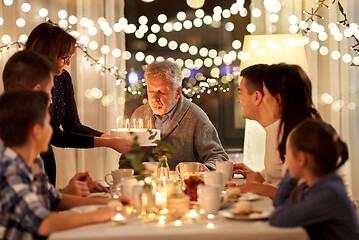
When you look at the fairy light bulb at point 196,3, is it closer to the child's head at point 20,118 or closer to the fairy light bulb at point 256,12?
the fairy light bulb at point 256,12

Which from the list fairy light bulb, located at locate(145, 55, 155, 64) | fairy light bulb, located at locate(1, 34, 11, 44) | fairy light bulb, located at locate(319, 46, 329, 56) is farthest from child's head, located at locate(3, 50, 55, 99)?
fairy light bulb, located at locate(319, 46, 329, 56)

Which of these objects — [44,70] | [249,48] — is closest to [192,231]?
[44,70]

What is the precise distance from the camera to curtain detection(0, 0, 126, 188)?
3947 millimetres

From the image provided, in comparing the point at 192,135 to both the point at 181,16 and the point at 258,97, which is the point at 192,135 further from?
the point at 181,16

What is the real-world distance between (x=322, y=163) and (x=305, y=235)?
10.1 inches

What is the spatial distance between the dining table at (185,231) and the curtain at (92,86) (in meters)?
2.52

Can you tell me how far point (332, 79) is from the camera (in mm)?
3971

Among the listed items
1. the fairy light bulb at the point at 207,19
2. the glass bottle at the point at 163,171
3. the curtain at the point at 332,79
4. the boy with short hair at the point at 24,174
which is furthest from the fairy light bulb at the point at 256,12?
the boy with short hair at the point at 24,174

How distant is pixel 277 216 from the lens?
1.48 meters

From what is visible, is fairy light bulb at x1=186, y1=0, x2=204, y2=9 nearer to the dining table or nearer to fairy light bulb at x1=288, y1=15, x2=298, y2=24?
fairy light bulb at x1=288, y1=15, x2=298, y2=24

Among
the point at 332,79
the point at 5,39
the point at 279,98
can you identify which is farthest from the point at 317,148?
the point at 5,39

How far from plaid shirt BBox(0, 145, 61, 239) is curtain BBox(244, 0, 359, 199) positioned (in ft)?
8.70

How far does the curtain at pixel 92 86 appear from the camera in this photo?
13.0ft

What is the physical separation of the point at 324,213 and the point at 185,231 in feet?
1.33
